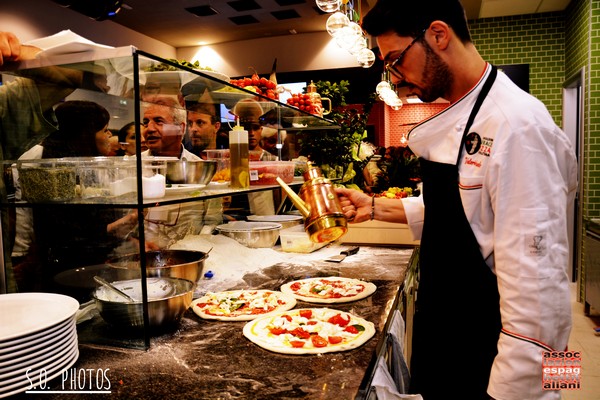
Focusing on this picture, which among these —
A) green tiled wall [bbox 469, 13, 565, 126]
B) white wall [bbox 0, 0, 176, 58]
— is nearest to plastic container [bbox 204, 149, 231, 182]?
white wall [bbox 0, 0, 176, 58]

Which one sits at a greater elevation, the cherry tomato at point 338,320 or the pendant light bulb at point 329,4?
the pendant light bulb at point 329,4

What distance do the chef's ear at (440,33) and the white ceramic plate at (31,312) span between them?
57.4 inches

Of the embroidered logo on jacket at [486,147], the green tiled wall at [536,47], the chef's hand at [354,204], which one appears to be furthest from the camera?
the green tiled wall at [536,47]

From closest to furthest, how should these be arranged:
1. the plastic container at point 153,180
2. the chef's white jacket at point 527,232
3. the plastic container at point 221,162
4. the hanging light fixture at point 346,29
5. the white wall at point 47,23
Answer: the chef's white jacket at point 527,232 < the plastic container at point 153,180 < the plastic container at point 221,162 < the hanging light fixture at point 346,29 < the white wall at point 47,23

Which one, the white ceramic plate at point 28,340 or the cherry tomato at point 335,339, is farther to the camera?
the cherry tomato at point 335,339

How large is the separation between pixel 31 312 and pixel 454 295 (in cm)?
142

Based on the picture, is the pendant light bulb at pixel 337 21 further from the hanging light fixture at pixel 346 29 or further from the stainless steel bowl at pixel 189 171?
the stainless steel bowl at pixel 189 171

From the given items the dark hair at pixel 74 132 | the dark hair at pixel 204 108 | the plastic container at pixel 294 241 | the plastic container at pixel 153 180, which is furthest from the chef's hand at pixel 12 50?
the plastic container at pixel 294 241

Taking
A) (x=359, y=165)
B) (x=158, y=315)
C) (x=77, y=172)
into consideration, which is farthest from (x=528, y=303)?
(x=359, y=165)

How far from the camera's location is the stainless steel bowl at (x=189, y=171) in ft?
6.14

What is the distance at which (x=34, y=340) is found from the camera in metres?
1.29

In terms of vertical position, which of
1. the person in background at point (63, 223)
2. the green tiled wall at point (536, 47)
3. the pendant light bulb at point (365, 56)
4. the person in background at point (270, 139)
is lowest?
the person in background at point (63, 223)

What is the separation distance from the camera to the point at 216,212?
3480 mm

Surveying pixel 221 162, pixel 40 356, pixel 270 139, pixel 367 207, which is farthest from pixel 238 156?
pixel 270 139
